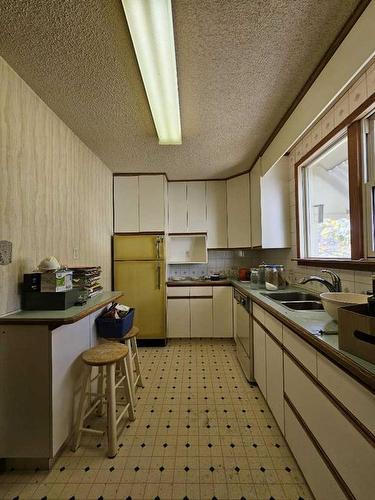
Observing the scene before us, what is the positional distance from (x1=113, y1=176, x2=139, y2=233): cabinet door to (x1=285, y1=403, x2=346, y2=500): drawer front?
276 cm

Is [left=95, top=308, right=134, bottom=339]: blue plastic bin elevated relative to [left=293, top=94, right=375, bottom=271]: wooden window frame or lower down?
lower down

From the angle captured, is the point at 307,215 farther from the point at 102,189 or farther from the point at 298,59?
the point at 102,189

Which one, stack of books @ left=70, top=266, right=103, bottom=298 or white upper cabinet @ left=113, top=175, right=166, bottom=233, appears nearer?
stack of books @ left=70, top=266, right=103, bottom=298

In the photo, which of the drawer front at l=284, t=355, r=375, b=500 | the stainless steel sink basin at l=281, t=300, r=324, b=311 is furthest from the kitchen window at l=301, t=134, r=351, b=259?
the drawer front at l=284, t=355, r=375, b=500

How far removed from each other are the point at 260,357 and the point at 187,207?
2459 millimetres

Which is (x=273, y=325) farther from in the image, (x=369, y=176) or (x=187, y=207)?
(x=187, y=207)

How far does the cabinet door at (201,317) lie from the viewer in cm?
337

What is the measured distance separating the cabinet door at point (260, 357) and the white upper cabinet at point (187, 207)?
197 centimetres

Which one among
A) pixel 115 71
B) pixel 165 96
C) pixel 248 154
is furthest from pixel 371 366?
pixel 248 154

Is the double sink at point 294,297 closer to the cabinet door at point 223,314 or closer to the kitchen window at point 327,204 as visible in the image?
the kitchen window at point 327,204

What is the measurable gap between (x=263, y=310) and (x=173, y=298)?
1707 millimetres

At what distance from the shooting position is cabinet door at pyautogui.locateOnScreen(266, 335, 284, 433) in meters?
1.52

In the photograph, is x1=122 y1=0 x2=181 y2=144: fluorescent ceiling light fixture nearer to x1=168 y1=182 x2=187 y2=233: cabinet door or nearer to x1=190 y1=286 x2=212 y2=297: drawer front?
x1=168 y1=182 x2=187 y2=233: cabinet door

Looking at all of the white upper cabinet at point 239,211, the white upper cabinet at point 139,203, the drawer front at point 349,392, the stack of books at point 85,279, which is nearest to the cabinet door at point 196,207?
the white upper cabinet at point 239,211
